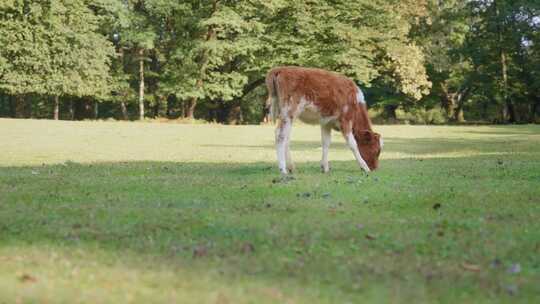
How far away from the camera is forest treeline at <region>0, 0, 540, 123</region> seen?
53375mm

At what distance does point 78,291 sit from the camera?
5.60 m

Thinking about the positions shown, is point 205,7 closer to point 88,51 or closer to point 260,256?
point 88,51

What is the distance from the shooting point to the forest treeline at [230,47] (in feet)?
175

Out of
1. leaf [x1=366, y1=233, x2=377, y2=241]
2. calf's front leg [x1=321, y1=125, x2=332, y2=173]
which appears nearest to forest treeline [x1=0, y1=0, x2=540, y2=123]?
calf's front leg [x1=321, y1=125, x2=332, y2=173]

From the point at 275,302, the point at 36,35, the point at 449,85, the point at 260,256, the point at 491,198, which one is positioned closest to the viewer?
the point at 275,302

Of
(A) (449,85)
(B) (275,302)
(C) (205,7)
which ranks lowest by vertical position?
(B) (275,302)

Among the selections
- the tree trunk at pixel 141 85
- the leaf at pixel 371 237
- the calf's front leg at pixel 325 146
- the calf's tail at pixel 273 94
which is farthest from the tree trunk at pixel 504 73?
the leaf at pixel 371 237

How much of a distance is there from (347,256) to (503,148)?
2131 centimetres

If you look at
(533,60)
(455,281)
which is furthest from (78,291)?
(533,60)

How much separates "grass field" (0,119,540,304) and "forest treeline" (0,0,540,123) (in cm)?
4006

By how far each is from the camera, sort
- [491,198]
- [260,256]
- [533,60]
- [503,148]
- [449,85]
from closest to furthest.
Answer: [260,256] → [491,198] → [503,148] → [533,60] → [449,85]

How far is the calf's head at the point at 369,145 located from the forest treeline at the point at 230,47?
37.5 m

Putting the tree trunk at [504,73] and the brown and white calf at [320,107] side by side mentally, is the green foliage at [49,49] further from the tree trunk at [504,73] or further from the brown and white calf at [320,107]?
the brown and white calf at [320,107]

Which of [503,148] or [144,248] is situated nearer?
[144,248]
